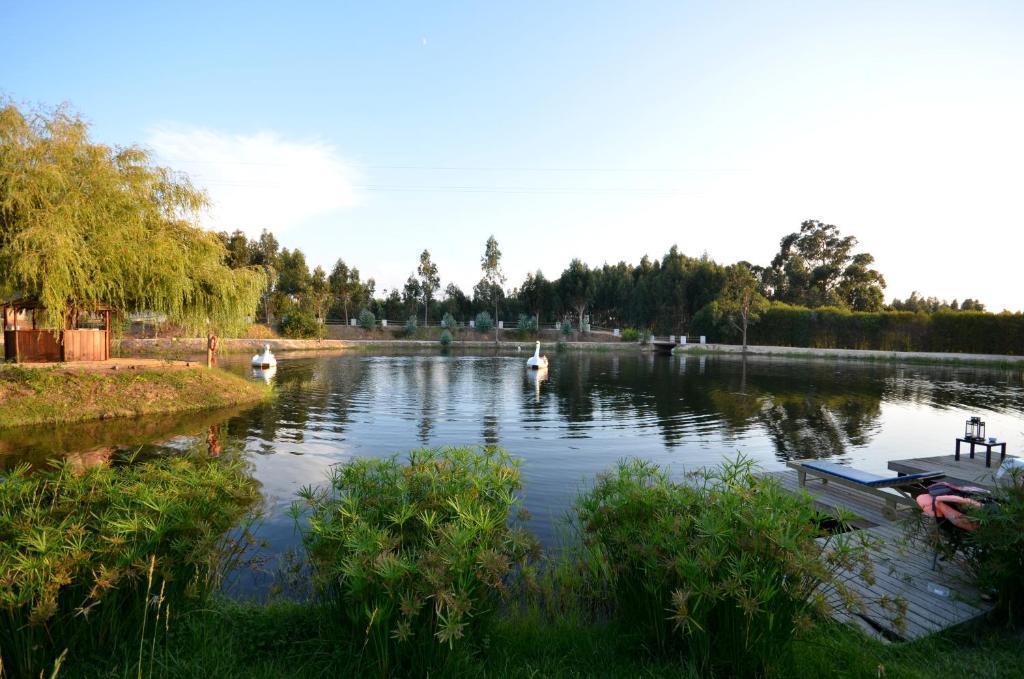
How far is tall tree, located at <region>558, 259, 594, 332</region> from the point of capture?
232 ft

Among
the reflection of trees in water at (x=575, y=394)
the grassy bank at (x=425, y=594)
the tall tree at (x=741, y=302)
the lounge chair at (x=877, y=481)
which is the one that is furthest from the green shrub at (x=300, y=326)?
the grassy bank at (x=425, y=594)

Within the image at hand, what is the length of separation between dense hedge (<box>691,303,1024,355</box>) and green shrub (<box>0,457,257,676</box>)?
5295 cm

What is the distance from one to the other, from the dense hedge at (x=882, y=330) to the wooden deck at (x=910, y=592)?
47.0 m

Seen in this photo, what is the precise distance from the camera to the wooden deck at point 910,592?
4.23 m

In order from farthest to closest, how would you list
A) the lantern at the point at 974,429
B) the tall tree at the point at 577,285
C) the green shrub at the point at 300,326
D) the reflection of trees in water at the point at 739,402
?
the tall tree at the point at 577,285
the green shrub at the point at 300,326
the reflection of trees in water at the point at 739,402
the lantern at the point at 974,429

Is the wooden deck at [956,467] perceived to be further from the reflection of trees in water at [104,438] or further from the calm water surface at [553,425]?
the reflection of trees in water at [104,438]

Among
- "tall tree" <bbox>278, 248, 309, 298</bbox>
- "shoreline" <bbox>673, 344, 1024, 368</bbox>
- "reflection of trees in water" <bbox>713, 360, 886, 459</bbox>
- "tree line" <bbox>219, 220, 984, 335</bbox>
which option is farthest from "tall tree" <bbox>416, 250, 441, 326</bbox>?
"reflection of trees in water" <bbox>713, 360, 886, 459</bbox>

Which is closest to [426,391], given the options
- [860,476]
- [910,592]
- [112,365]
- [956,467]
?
[112,365]

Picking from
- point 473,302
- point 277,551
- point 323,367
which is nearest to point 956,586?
point 277,551

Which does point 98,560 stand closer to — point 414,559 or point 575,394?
point 414,559

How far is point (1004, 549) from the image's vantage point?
4.17 metres

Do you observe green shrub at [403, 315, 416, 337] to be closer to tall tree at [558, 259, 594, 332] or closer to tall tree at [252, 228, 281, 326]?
tall tree at [252, 228, 281, 326]

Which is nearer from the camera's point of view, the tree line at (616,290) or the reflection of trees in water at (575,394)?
the reflection of trees in water at (575,394)

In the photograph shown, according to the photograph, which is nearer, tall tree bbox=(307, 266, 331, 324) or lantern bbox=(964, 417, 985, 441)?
lantern bbox=(964, 417, 985, 441)
